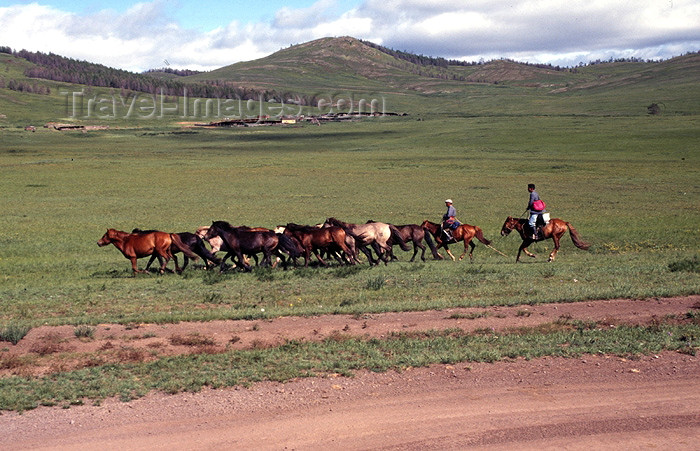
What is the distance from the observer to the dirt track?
299 inches

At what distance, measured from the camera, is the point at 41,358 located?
404 inches

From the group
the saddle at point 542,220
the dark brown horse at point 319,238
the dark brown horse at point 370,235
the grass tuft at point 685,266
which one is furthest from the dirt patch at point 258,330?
the dark brown horse at point 370,235

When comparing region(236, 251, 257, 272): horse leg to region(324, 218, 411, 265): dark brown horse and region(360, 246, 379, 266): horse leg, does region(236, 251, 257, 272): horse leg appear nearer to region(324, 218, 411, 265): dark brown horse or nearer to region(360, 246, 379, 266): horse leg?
region(324, 218, 411, 265): dark brown horse

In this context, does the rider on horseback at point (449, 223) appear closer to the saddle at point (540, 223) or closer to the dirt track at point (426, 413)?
the saddle at point (540, 223)

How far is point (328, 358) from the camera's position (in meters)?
10.2

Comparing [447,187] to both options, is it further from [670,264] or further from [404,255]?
[670,264]

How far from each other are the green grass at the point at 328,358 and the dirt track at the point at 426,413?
234 mm

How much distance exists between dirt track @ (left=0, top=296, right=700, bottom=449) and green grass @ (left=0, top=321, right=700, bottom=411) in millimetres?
234

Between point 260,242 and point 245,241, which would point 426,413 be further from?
point 245,241

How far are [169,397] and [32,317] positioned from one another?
6283mm

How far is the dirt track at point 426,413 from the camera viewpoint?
7605 millimetres

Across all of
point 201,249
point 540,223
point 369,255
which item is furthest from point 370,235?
point 540,223

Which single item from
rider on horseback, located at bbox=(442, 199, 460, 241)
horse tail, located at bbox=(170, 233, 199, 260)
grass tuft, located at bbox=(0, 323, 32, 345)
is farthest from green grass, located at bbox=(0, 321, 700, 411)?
rider on horseback, located at bbox=(442, 199, 460, 241)

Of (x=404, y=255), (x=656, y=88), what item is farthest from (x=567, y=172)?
(x=656, y=88)
